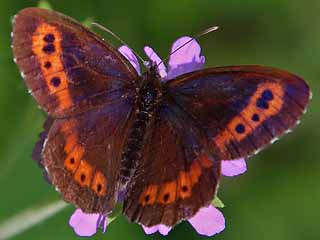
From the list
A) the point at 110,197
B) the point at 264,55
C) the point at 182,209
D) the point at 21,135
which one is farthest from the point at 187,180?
the point at 264,55

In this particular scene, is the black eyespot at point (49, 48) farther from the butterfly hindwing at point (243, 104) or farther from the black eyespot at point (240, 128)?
the black eyespot at point (240, 128)

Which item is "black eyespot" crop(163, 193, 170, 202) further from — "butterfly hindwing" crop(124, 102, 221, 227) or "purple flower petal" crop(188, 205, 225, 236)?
"purple flower petal" crop(188, 205, 225, 236)

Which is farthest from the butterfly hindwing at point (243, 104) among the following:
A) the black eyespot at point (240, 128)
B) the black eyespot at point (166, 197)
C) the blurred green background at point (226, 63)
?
the blurred green background at point (226, 63)

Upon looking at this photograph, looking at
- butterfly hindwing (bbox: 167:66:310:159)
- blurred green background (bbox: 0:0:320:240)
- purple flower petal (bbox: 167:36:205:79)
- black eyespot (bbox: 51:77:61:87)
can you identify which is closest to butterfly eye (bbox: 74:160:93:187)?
black eyespot (bbox: 51:77:61:87)

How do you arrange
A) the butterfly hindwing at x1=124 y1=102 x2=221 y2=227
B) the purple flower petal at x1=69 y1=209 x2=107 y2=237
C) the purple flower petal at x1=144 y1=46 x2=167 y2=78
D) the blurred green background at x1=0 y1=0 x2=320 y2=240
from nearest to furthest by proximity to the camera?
1. the butterfly hindwing at x1=124 y1=102 x2=221 y2=227
2. the purple flower petal at x1=69 y1=209 x2=107 y2=237
3. the purple flower petal at x1=144 y1=46 x2=167 y2=78
4. the blurred green background at x1=0 y1=0 x2=320 y2=240

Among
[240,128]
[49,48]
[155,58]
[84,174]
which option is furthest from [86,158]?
[155,58]

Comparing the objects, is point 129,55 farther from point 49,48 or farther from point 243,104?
point 243,104
